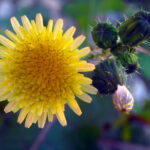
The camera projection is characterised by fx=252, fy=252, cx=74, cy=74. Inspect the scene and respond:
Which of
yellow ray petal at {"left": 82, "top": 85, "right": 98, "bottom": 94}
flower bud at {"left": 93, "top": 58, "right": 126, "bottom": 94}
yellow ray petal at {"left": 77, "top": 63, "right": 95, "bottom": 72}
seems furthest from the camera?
flower bud at {"left": 93, "top": 58, "right": 126, "bottom": 94}

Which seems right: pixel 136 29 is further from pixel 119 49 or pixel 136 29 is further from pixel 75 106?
pixel 75 106

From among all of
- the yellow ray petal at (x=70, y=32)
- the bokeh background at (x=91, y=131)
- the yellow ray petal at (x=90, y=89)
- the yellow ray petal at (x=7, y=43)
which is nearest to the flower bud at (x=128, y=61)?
→ the yellow ray petal at (x=90, y=89)

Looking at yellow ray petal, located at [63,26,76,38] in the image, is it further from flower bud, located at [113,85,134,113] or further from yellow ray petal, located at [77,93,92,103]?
flower bud, located at [113,85,134,113]

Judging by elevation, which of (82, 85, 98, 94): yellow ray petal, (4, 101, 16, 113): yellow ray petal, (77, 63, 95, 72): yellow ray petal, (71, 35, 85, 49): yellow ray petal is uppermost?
(71, 35, 85, 49): yellow ray petal

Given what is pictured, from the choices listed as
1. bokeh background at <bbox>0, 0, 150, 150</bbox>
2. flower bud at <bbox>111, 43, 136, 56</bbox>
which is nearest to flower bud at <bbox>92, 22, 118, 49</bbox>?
flower bud at <bbox>111, 43, 136, 56</bbox>

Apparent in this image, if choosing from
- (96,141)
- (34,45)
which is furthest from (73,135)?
(34,45)

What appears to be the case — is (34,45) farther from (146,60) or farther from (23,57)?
(146,60)

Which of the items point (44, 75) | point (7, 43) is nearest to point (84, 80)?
point (44, 75)
